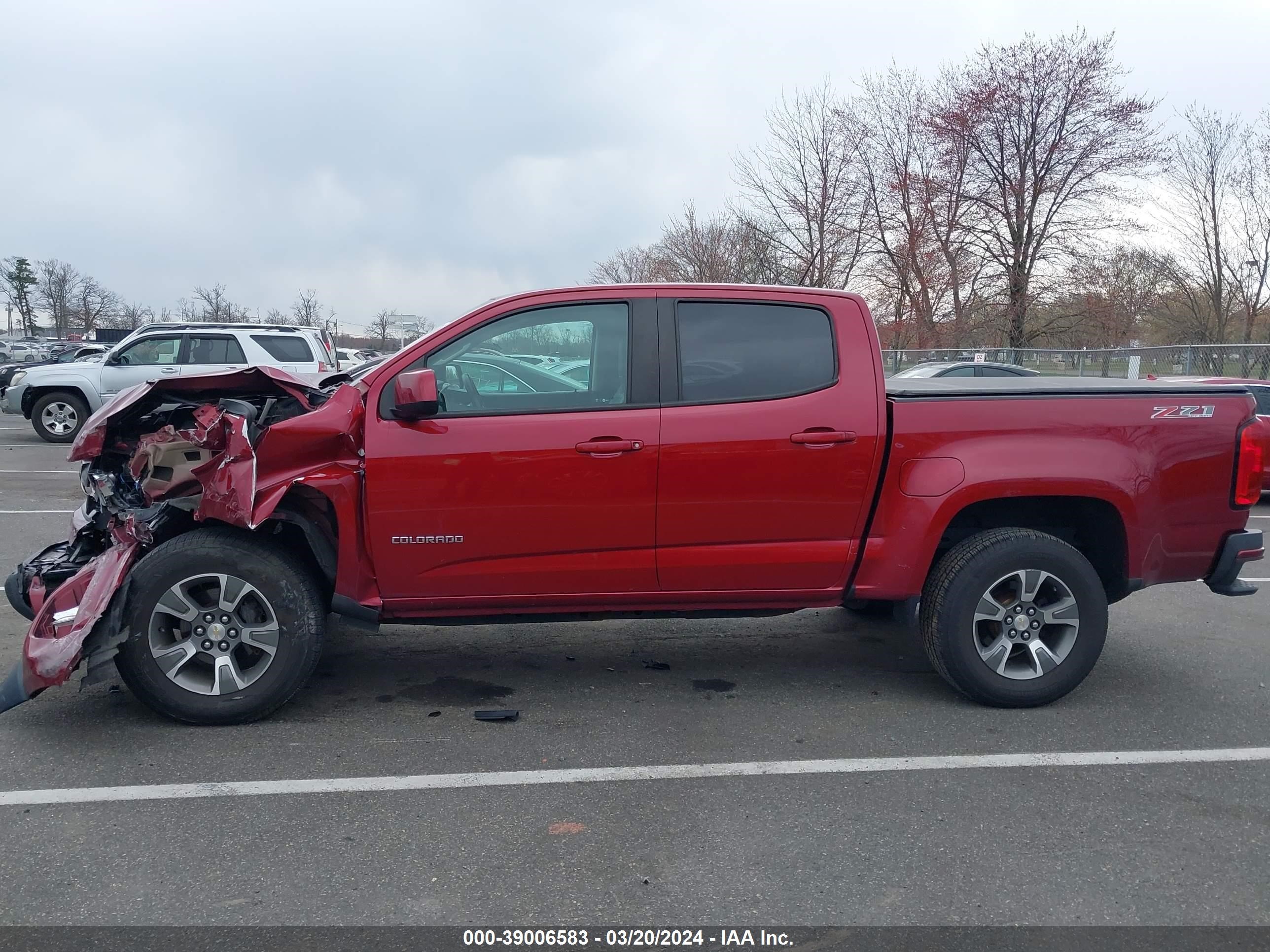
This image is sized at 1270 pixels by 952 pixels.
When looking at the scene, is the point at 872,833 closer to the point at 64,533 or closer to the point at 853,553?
the point at 853,553

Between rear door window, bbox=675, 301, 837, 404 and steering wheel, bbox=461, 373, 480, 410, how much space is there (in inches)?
35.7

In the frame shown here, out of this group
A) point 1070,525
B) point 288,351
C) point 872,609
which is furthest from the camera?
point 288,351

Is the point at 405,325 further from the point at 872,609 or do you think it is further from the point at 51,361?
the point at 872,609

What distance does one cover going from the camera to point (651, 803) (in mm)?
3549

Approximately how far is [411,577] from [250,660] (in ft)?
2.60

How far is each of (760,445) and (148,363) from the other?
13.6 m

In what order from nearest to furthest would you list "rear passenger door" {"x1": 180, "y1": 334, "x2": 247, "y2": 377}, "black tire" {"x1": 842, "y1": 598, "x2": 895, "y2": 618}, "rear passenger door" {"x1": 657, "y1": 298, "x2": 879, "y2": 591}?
"rear passenger door" {"x1": 657, "y1": 298, "x2": 879, "y2": 591} < "black tire" {"x1": 842, "y1": 598, "x2": 895, "y2": 618} < "rear passenger door" {"x1": 180, "y1": 334, "x2": 247, "y2": 377}

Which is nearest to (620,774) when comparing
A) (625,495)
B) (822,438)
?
(625,495)

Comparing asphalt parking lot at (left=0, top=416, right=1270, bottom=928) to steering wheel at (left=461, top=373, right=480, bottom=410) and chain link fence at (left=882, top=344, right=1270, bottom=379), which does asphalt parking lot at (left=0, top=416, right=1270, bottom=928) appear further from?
chain link fence at (left=882, top=344, right=1270, bottom=379)

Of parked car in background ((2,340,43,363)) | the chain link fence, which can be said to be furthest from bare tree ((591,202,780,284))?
parked car in background ((2,340,43,363))

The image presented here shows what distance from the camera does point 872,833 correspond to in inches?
131

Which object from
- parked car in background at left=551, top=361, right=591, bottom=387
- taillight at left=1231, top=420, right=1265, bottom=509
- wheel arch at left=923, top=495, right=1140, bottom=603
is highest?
parked car in background at left=551, top=361, right=591, bottom=387

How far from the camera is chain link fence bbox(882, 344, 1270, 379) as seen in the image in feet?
54.7

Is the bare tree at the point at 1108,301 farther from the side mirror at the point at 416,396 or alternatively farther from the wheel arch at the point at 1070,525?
the side mirror at the point at 416,396
